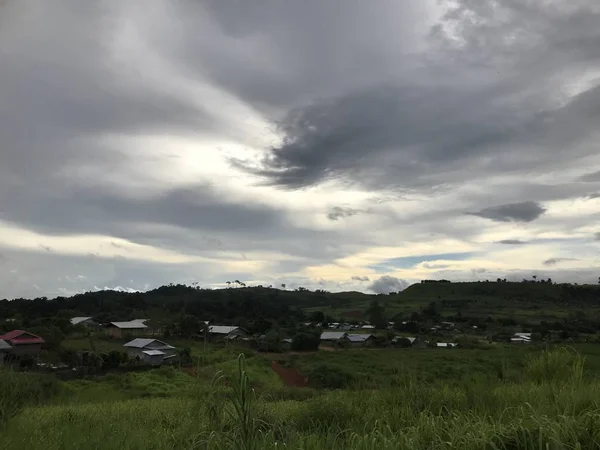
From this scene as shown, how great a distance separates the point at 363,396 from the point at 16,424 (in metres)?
6.05

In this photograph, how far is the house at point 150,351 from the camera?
4997 centimetres

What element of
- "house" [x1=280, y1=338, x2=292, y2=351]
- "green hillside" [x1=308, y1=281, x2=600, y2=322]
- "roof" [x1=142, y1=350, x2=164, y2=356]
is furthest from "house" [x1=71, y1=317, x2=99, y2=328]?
"green hillside" [x1=308, y1=281, x2=600, y2=322]

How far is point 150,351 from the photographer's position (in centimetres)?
5172

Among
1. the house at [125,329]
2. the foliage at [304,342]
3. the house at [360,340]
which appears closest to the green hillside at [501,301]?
the house at [360,340]

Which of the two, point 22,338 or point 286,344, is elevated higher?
point 22,338

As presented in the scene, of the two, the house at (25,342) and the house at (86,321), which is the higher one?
the house at (86,321)

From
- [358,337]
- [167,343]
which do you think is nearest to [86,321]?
[167,343]

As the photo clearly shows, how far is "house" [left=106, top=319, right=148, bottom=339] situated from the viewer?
237 ft

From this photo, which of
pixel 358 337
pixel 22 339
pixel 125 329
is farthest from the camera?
pixel 358 337

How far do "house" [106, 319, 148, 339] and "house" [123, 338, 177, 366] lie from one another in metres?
14.2

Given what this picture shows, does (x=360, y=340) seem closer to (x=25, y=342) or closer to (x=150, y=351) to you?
(x=150, y=351)

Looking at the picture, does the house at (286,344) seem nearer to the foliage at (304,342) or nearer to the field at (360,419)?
the foliage at (304,342)

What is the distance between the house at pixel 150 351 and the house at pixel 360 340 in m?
26.4

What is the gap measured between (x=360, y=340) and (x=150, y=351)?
32.4 m
